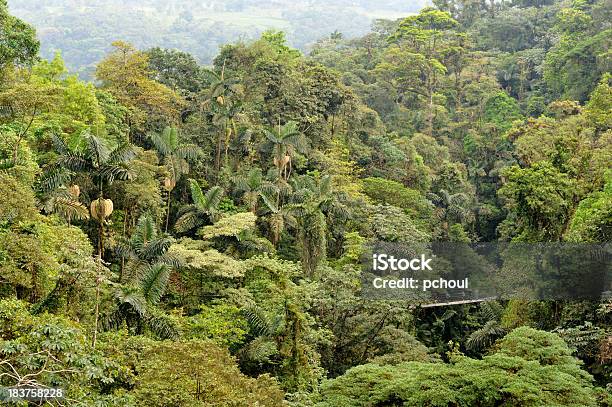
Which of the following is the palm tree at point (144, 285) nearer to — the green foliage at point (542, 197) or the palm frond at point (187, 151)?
the palm frond at point (187, 151)

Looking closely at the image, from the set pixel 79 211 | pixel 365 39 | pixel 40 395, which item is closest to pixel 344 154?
pixel 79 211

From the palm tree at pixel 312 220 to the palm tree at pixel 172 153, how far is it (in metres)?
3.76

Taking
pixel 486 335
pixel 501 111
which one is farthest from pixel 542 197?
pixel 501 111

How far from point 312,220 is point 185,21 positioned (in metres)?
102

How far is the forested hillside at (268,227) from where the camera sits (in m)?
10.8

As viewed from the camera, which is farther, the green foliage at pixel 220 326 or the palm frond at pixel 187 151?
the palm frond at pixel 187 151

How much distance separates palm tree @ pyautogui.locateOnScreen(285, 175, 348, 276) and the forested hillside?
0.23 ft

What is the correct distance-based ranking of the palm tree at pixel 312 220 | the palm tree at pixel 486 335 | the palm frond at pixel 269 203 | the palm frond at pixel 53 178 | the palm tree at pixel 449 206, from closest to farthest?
the palm frond at pixel 53 178 → the palm tree at pixel 486 335 → the palm tree at pixel 312 220 → the palm frond at pixel 269 203 → the palm tree at pixel 449 206

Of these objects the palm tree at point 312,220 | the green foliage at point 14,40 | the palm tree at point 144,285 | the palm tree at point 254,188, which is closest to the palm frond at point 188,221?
the palm tree at point 254,188

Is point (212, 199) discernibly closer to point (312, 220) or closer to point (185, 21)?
point (312, 220)

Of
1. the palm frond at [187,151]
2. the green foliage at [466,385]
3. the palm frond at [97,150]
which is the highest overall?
the palm frond at [97,150]

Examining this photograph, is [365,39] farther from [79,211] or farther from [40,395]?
[40,395]

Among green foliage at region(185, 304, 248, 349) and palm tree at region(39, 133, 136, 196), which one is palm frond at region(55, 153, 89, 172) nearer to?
palm tree at region(39, 133, 136, 196)

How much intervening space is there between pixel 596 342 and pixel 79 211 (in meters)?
12.9
